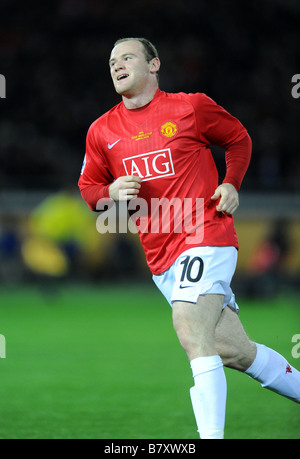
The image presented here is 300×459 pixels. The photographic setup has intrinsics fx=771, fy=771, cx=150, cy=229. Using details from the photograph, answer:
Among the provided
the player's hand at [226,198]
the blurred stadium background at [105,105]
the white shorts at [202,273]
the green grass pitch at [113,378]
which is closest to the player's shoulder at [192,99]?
the player's hand at [226,198]

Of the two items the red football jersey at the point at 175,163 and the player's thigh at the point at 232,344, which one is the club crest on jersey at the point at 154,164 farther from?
the player's thigh at the point at 232,344

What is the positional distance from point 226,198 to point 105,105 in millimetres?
15902

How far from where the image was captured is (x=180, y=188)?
371cm

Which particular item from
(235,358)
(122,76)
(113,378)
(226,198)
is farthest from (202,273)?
(113,378)

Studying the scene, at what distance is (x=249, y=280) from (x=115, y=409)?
8448 millimetres

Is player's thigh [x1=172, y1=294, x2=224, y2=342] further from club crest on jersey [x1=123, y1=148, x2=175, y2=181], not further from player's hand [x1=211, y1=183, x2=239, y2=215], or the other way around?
club crest on jersey [x1=123, y1=148, x2=175, y2=181]

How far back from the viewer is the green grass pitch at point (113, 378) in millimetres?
4398

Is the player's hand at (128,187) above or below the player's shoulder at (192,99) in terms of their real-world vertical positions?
below

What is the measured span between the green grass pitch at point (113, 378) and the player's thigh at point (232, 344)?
1.96 feet

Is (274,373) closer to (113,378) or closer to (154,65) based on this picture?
(154,65)

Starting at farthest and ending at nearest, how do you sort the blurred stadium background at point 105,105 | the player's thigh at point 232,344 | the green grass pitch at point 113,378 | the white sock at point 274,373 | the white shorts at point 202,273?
the blurred stadium background at point 105,105
the green grass pitch at point 113,378
the white sock at point 274,373
the player's thigh at point 232,344
the white shorts at point 202,273

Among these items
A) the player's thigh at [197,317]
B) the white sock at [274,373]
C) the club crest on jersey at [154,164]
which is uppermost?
the club crest on jersey at [154,164]
